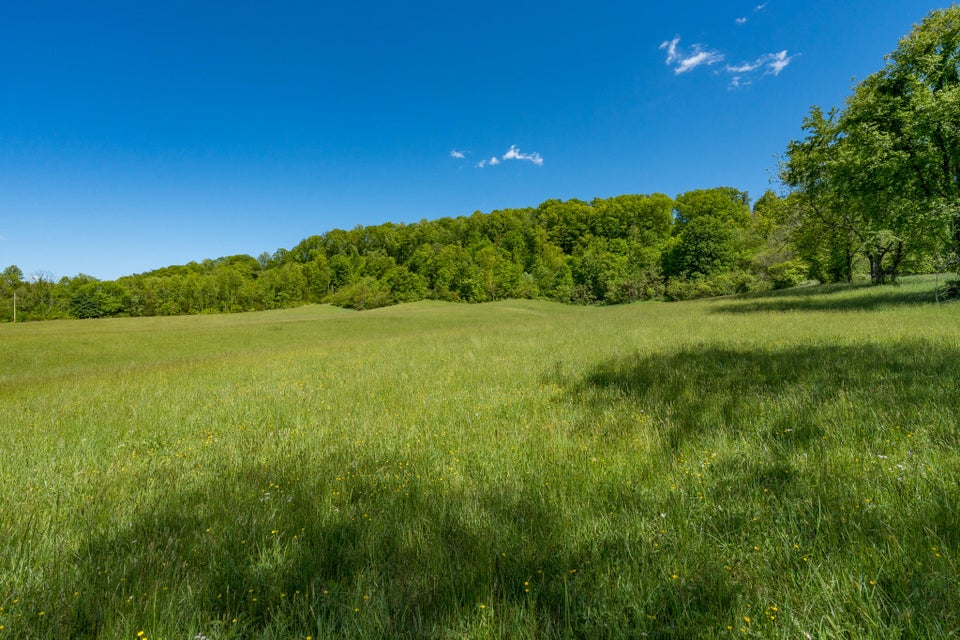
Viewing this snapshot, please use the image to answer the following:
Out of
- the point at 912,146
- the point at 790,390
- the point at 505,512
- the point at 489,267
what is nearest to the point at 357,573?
the point at 505,512

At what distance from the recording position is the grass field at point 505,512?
194 centimetres

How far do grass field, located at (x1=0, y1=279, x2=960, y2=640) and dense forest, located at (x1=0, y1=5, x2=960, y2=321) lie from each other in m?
17.6

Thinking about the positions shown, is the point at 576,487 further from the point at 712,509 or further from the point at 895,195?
the point at 895,195

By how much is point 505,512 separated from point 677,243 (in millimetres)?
85039

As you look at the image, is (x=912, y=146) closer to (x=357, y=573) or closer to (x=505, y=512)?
(x=505, y=512)

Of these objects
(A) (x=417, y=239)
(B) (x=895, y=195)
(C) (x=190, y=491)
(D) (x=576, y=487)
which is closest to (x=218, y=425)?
(C) (x=190, y=491)

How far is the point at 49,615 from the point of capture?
2.03 metres

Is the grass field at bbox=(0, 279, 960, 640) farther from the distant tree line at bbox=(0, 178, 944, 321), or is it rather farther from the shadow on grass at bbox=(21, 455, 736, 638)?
the distant tree line at bbox=(0, 178, 944, 321)

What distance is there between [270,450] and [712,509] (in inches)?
185

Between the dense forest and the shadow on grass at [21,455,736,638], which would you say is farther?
the dense forest

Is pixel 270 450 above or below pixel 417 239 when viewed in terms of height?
below

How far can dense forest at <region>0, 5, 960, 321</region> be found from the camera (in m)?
17.2

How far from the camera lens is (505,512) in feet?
9.67

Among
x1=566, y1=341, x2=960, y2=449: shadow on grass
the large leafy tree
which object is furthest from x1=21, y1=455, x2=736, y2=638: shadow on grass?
the large leafy tree
